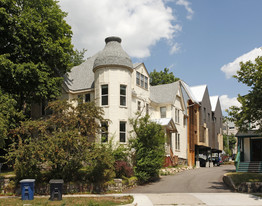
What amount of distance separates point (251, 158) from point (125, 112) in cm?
1334

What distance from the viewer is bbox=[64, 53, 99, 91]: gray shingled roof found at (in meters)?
28.7

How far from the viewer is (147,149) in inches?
896

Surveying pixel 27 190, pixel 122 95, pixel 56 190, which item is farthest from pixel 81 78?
pixel 56 190

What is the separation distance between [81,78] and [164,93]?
1032 cm

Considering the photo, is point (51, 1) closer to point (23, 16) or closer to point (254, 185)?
point (23, 16)

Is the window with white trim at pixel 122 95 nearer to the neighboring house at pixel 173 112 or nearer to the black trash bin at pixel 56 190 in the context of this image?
the neighboring house at pixel 173 112

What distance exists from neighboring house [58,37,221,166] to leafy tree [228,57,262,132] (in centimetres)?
841

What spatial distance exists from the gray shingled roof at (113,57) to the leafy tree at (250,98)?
974cm

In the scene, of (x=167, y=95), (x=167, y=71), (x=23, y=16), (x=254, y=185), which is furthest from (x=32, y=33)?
(x=167, y=71)

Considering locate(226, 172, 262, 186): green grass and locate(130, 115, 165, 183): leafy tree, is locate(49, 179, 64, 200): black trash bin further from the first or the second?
locate(226, 172, 262, 186): green grass

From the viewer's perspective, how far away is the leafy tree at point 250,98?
61.3 feet

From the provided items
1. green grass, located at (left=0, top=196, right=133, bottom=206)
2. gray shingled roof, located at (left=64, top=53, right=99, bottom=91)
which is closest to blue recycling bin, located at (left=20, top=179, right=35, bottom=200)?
green grass, located at (left=0, top=196, right=133, bottom=206)

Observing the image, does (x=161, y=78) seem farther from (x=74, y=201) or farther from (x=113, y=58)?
(x=74, y=201)

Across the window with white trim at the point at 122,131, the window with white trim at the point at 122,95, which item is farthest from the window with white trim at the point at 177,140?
the window with white trim at the point at 122,95
